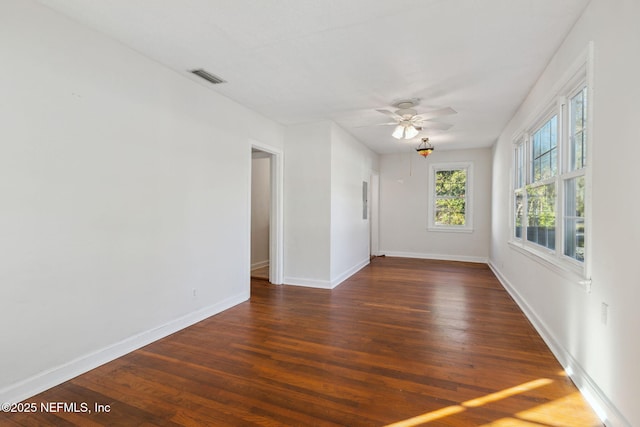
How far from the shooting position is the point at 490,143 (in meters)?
6.79

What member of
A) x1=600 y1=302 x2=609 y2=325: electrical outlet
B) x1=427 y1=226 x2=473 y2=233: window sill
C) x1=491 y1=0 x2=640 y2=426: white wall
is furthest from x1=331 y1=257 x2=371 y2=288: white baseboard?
x1=600 y1=302 x2=609 y2=325: electrical outlet

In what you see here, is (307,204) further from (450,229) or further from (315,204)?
(450,229)

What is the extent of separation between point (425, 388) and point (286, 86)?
3187 mm

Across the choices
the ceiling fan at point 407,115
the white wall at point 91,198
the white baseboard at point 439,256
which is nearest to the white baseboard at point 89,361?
the white wall at point 91,198

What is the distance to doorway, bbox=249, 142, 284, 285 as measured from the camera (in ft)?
16.8

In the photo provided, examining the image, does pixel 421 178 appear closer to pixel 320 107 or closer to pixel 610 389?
pixel 320 107

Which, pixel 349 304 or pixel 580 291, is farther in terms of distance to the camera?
pixel 349 304

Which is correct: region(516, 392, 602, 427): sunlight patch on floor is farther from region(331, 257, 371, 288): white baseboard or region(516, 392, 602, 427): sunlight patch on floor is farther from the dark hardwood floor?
region(331, 257, 371, 288): white baseboard

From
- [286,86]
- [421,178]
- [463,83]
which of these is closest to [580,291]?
[463,83]

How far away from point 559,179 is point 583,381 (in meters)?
1.62

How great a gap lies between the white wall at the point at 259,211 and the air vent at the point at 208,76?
306 centimetres

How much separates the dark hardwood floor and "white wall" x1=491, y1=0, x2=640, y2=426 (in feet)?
0.89

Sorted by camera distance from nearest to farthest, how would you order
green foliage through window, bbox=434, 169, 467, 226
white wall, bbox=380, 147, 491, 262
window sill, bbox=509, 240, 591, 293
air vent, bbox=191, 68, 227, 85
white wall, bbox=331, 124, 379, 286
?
window sill, bbox=509, 240, 591, 293
air vent, bbox=191, 68, 227, 85
white wall, bbox=331, 124, 379, 286
white wall, bbox=380, 147, 491, 262
green foliage through window, bbox=434, 169, 467, 226

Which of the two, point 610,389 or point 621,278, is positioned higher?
point 621,278
